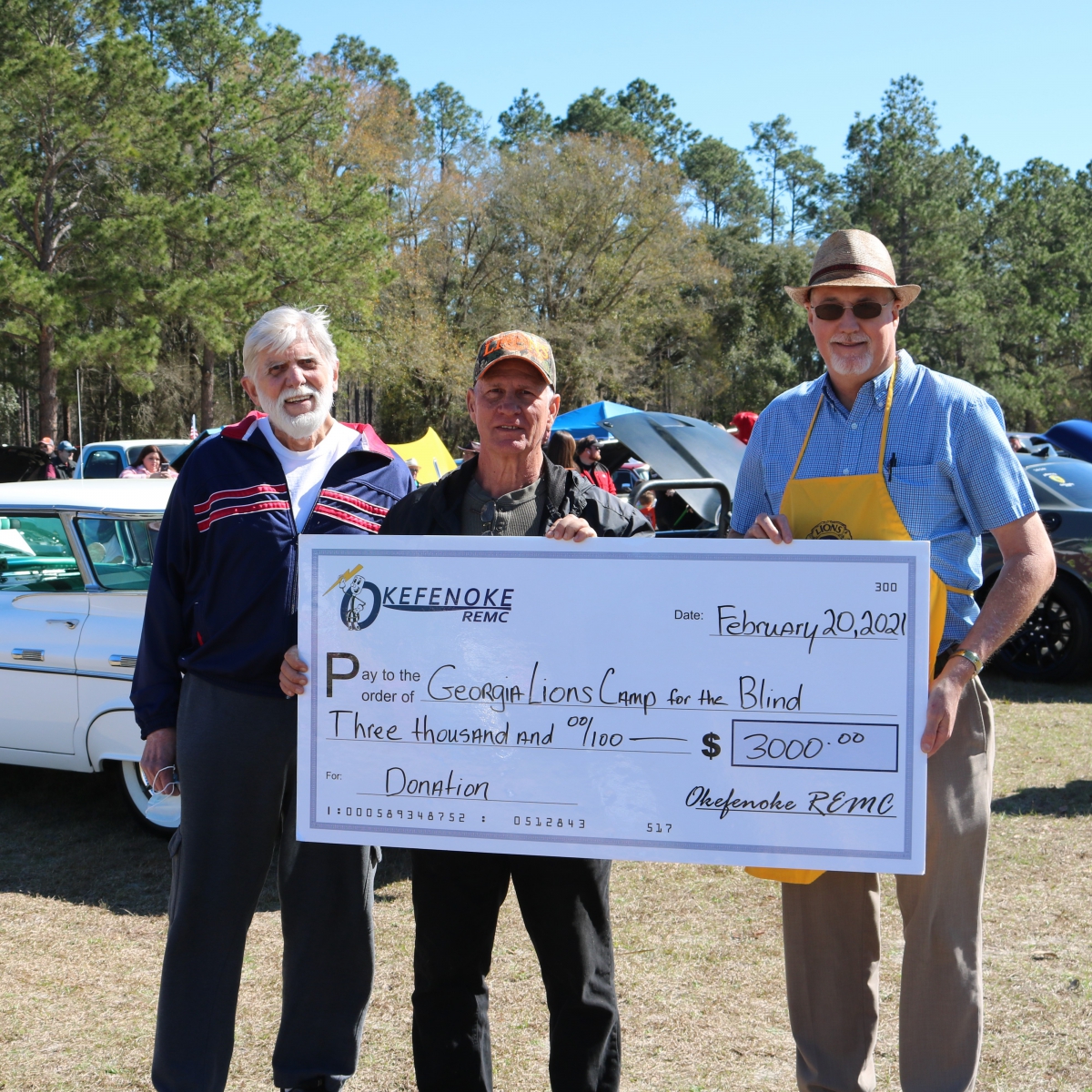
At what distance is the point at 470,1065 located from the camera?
266cm

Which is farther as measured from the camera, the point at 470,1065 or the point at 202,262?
the point at 202,262

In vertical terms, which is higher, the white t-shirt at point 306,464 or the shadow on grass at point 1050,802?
the white t-shirt at point 306,464

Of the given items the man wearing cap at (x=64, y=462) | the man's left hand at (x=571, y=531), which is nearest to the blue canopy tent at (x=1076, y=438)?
the man's left hand at (x=571, y=531)

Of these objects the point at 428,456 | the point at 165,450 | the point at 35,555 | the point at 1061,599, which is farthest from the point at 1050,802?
the point at 165,450

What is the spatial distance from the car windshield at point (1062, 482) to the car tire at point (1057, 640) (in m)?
0.60

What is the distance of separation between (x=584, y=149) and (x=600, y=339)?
805 cm

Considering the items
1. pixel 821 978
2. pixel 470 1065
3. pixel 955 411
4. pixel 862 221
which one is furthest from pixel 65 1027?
pixel 862 221

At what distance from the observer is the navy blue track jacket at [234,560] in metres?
2.66

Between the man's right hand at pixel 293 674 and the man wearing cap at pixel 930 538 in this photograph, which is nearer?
the man wearing cap at pixel 930 538

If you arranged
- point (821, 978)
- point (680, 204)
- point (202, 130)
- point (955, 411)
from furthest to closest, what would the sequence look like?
point (680, 204) < point (202, 130) < point (821, 978) < point (955, 411)

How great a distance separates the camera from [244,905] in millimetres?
2742

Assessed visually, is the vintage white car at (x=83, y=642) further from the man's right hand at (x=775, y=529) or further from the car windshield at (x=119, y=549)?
the man's right hand at (x=775, y=529)

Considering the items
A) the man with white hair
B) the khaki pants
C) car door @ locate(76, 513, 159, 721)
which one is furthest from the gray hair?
car door @ locate(76, 513, 159, 721)

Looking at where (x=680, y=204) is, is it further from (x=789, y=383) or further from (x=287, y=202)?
(x=287, y=202)
